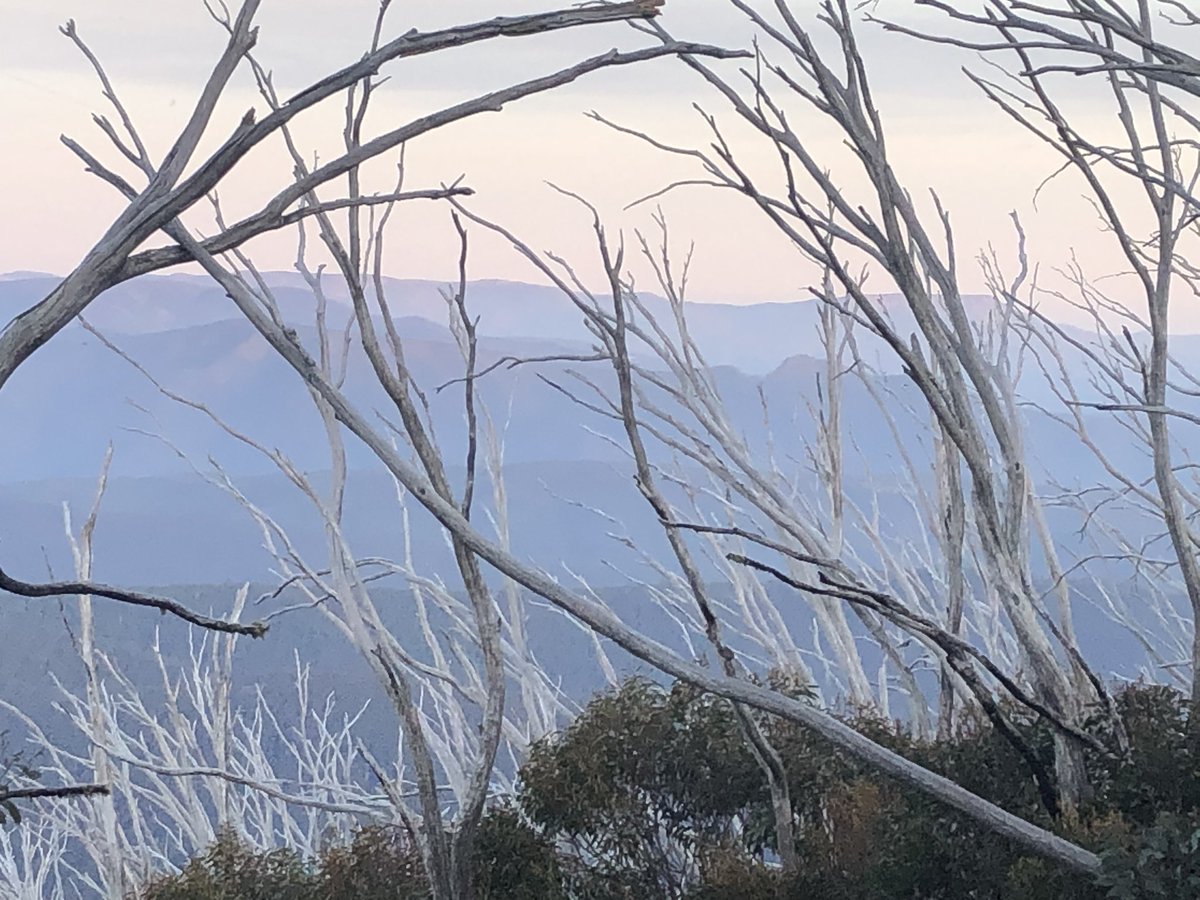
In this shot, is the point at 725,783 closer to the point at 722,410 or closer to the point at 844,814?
the point at 844,814

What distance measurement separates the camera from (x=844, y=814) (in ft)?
11.6

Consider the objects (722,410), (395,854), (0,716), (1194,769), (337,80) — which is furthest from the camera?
(0,716)

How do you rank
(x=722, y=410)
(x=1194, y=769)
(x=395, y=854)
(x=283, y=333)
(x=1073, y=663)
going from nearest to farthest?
(x=283, y=333)
(x=1194, y=769)
(x=1073, y=663)
(x=395, y=854)
(x=722, y=410)

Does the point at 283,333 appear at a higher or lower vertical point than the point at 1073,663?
higher

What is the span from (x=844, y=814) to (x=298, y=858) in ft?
5.10

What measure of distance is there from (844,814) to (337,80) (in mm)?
2477

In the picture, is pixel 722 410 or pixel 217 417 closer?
pixel 217 417

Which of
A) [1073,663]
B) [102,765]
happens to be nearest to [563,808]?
[1073,663]

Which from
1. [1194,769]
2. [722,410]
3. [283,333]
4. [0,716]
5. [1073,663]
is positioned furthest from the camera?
[0,716]

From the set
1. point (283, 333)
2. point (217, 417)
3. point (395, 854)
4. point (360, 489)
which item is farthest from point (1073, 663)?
point (360, 489)

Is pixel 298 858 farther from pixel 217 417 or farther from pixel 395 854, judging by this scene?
pixel 217 417

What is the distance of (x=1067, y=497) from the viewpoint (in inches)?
213

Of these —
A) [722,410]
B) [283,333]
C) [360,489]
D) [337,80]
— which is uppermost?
[337,80]

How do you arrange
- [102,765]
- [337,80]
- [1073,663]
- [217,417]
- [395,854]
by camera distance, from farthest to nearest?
[102,765], [217,417], [395,854], [1073,663], [337,80]
